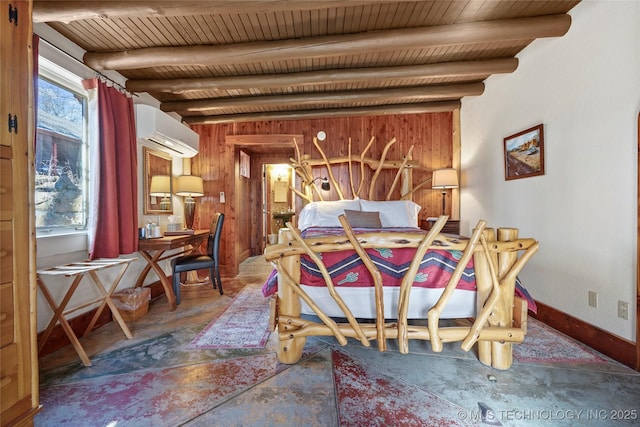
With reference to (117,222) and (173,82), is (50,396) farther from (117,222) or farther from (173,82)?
(173,82)

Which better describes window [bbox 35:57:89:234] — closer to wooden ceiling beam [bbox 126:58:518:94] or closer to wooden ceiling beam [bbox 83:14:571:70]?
wooden ceiling beam [bbox 83:14:571:70]

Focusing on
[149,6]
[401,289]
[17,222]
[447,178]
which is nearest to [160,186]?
[149,6]

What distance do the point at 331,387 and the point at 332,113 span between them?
3388 millimetres

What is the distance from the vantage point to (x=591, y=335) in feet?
6.28

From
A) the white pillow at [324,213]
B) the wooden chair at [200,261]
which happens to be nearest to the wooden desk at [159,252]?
the wooden chair at [200,261]

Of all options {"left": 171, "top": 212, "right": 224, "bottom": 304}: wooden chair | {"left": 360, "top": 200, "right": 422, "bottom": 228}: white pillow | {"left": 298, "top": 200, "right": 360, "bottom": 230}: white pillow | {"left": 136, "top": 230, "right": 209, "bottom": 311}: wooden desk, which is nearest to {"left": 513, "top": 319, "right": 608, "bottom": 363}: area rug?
{"left": 360, "top": 200, "right": 422, "bottom": 228}: white pillow

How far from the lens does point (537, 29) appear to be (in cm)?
209

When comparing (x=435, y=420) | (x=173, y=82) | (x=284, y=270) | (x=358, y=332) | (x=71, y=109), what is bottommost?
(x=435, y=420)

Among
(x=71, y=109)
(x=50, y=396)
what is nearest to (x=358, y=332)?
(x=50, y=396)

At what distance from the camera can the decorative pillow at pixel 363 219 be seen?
3186 mm

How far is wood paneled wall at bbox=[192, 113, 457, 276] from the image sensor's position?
4.00 meters

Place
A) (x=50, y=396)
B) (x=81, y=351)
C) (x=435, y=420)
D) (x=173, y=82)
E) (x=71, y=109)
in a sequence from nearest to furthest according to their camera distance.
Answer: (x=435, y=420)
(x=50, y=396)
(x=81, y=351)
(x=71, y=109)
(x=173, y=82)

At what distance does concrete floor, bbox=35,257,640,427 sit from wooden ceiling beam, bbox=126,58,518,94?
8.19ft

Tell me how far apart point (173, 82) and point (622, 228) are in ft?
13.2
